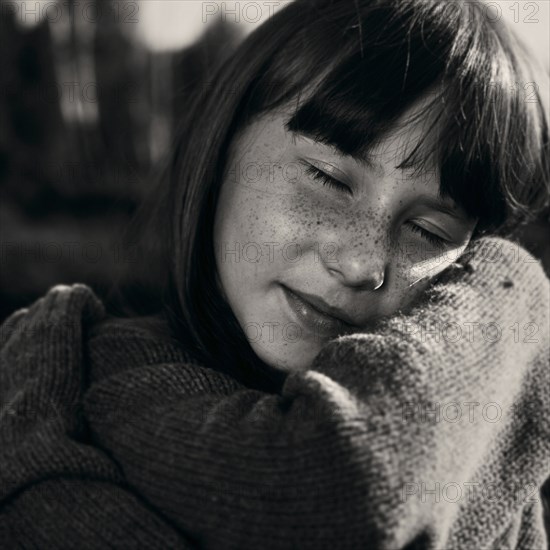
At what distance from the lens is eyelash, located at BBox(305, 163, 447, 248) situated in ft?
3.72

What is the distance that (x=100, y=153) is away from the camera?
12.1 feet

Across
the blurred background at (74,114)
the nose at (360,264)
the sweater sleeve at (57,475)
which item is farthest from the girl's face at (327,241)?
the blurred background at (74,114)

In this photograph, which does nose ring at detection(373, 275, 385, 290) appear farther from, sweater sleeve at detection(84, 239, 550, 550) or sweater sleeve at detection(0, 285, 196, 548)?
A: sweater sleeve at detection(0, 285, 196, 548)

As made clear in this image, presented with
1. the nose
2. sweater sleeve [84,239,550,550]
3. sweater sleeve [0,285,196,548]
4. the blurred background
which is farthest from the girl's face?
the blurred background

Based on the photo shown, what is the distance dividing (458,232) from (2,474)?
79 centimetres

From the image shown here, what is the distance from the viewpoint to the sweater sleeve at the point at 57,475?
0.89m

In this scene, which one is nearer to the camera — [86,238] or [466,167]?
[466,167]

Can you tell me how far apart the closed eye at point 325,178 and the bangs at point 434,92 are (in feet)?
0.15

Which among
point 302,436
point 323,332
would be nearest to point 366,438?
point 302,436

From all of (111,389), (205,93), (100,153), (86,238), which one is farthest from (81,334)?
(100,153)

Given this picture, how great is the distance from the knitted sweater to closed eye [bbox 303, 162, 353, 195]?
0.21 metres

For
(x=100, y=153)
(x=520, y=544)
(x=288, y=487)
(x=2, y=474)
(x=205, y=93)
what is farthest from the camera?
(x=100, y=153)

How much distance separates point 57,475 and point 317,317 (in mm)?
438

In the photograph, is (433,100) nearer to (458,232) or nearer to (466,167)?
(466,167)
